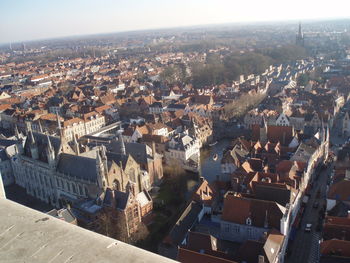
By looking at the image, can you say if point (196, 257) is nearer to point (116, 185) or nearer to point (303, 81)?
point (116, 185)

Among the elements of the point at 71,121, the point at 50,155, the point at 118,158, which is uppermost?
the point at 50,155

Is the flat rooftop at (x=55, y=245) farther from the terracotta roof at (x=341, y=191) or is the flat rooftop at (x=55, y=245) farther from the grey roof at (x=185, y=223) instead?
the terracotta roof at (x=341, y=191)

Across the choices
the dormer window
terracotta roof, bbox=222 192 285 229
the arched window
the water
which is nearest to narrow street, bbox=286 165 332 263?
terracotta roof, bbox=222 192 285 229

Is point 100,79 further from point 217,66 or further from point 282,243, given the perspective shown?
point 282,243

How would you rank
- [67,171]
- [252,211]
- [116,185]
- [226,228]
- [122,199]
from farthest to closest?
[67,171] → [116,185] → [122,199] → [226,228] → [252,211]

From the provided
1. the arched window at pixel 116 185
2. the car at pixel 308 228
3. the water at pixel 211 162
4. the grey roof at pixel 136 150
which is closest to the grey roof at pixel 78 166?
the arched window at pixel 116 185

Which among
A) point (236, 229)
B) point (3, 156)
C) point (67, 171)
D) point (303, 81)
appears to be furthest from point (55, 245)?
point (303, 81)
